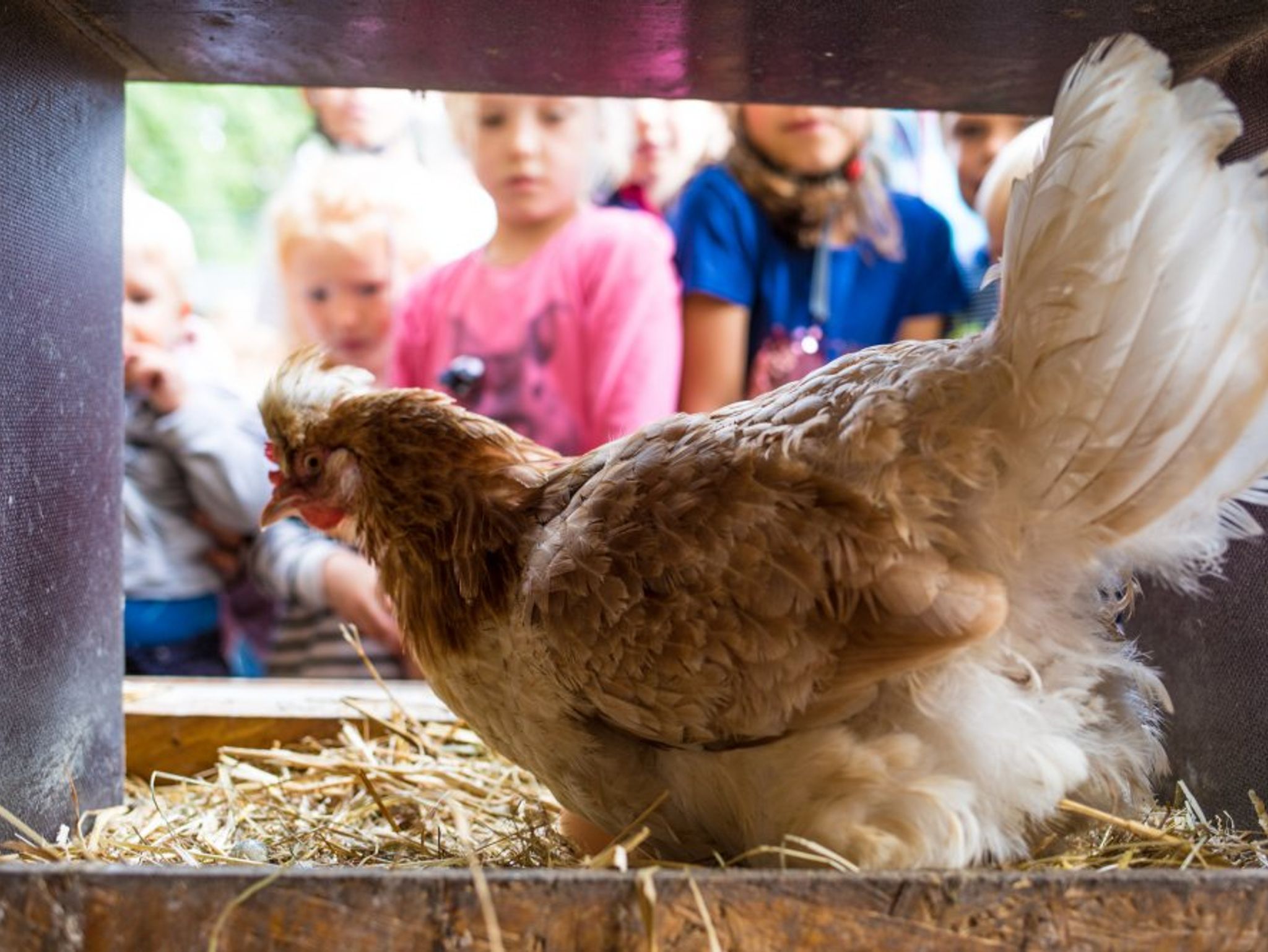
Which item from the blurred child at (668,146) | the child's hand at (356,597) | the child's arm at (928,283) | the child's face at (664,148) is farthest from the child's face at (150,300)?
the child's arm at (928,283)

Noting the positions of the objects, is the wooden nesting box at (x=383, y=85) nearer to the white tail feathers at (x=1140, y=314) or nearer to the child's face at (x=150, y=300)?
the white tail feathers at (x=1140, y=314)

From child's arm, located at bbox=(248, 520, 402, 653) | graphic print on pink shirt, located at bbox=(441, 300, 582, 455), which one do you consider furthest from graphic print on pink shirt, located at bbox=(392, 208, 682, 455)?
child's arm, located at bbox=(248, 520, 402, 653)

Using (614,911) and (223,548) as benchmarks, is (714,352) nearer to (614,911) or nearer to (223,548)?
(223,548)

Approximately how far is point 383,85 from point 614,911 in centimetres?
161

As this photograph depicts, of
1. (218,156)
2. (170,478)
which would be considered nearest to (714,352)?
(170,478)

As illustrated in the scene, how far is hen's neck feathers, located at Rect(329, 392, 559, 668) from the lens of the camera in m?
1.80

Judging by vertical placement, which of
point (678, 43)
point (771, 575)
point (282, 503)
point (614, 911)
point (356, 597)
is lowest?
point (356, 597)

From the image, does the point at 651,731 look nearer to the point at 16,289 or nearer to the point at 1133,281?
the point at 1133,281

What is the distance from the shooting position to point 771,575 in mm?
1444

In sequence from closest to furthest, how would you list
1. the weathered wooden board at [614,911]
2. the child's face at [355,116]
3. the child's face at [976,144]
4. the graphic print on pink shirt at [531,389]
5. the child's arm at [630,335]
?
the weathered wooden board at [614,911] → the child's arm at [630,335] → the graphic print on pink shirt at [531,389] → the child's face at [976,144] → the child's face at [355,116]

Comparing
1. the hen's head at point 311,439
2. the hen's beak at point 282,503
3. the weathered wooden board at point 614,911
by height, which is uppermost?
the hen's head at point 311,439

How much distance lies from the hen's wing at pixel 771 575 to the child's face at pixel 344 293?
281cm

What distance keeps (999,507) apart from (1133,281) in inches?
12.2

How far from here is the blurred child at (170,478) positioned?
3613 mm
